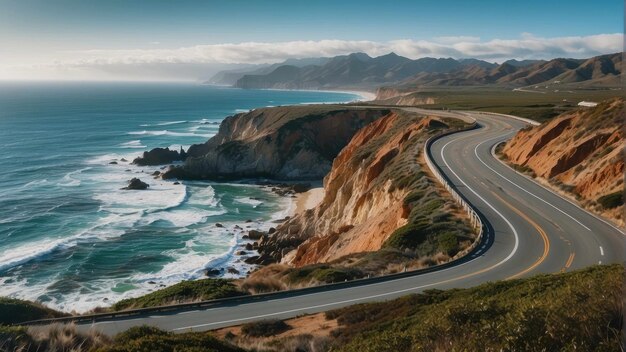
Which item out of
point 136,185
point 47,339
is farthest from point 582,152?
point 136,185

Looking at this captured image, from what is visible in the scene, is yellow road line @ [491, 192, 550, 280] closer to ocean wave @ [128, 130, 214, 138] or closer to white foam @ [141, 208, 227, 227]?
white foam @ [141, 208, 227, 227]

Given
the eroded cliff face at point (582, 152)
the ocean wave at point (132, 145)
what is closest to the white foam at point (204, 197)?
the eroded cliff face at point (582, 152)

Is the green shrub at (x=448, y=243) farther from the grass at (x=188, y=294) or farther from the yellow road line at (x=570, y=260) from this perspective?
the grass at (x=188, y=294)

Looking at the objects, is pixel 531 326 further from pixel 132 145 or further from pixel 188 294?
pixel 132 145

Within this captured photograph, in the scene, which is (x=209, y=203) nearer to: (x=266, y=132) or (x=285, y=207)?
(x=285, y=207)

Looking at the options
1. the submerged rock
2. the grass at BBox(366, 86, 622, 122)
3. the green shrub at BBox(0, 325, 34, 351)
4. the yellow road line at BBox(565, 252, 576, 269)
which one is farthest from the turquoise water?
the grass at BBox(366, 86, 622, 122)

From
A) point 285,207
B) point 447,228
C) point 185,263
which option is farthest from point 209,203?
point 447,228
